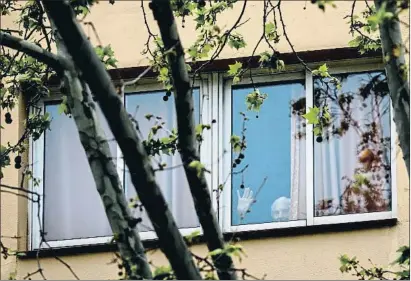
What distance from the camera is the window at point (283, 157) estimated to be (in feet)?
41.0

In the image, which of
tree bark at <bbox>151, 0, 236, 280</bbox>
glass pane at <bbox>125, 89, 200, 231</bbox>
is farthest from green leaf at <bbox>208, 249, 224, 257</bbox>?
glass pane at <bbox>125, 89, 200, 231</bbox>

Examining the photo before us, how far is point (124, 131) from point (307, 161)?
5042 millimetres

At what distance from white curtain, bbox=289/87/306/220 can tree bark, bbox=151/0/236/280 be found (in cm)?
432

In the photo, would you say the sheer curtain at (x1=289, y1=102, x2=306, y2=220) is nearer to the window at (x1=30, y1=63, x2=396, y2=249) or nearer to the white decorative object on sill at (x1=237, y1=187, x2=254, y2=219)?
the window at (x1=30, y1=63, x2=396, y2=249)

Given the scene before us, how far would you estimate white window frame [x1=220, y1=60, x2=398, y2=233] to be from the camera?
1234 cm

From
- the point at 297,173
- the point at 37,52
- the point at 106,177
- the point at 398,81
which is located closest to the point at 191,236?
the point at 106,177

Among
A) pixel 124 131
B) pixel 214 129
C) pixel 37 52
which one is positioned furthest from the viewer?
pixel 214 129

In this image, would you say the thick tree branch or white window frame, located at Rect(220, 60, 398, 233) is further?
white window frame, located at Rect(220, 60, 398, 233)

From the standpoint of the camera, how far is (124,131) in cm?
783

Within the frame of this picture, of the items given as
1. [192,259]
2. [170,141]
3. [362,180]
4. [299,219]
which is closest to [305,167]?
[299,219]

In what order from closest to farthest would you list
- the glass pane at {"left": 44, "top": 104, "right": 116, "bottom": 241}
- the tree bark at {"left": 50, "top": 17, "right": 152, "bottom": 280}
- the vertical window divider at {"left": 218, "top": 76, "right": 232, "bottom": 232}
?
the tree bark at {"left": 50, "top": 17, "right": 152, "bottom": 280} < the vertical window divider at {"left": 218, "top": 76, "right": 232, "bottom": 232} < the glass pane at {"left": 44, "top": 104, "right": 116, "bottom": 241}

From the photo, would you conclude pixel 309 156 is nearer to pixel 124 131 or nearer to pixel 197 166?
pixel 197 166

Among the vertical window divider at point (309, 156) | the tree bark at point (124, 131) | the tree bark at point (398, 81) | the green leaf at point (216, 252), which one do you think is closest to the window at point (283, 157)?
the vertical window divider at point (309, 156)

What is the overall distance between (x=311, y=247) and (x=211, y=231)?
4153 mm
